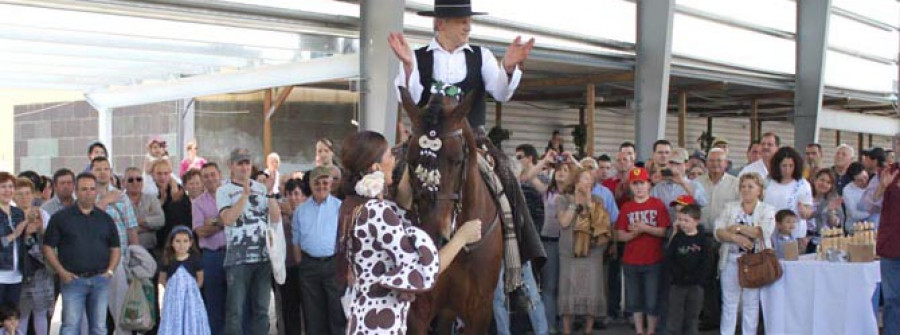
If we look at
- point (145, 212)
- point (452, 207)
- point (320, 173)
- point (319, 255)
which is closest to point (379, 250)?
point (452, 207)

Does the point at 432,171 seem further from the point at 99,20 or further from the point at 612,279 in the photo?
the point at 99,20

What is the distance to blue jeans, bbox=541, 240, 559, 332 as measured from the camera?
32.5ft

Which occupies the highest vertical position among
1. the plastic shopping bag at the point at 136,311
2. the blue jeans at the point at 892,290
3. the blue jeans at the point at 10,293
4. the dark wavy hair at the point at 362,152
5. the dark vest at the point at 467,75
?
the dark vest at the point at 467,75

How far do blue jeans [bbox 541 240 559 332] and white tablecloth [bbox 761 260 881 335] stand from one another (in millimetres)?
2069

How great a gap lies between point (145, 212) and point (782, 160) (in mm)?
5802

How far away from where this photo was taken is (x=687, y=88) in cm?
2003

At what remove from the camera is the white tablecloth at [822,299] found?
8328 millimetres

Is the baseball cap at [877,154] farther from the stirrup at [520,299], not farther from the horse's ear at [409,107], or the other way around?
the horse's ear at [409,107]

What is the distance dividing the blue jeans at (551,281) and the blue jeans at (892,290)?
10.5 ft

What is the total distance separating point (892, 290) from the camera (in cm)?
762

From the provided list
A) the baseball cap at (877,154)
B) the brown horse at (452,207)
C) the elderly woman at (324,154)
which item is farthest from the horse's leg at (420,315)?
the baseball cap at (877,154)

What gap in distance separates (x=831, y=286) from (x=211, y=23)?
22.9 feet

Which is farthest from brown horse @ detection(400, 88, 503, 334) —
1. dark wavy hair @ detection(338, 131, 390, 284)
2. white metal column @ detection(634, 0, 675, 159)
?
white metal column @ detection(634, 0, 675, 159)

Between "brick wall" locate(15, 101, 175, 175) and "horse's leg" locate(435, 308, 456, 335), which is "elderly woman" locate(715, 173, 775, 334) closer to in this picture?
"horse's leg" locate(435, 308, 456, 335)
